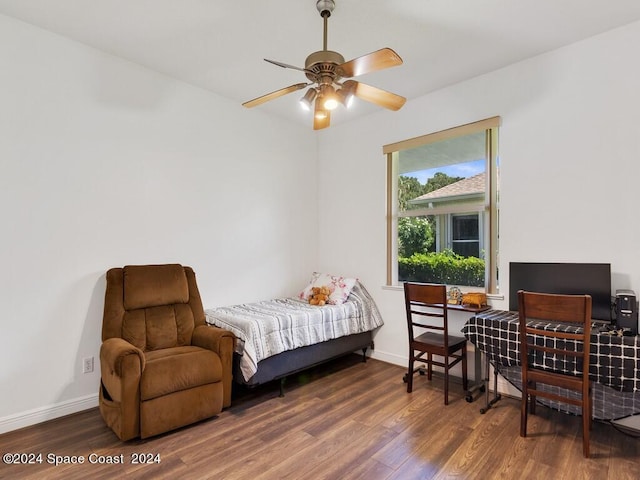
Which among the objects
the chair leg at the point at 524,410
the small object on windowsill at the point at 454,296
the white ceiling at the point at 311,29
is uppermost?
the white ceiling at the point at 311,29

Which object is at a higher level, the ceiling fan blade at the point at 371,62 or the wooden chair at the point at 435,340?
the ceiling fan blade at the point at 371,62

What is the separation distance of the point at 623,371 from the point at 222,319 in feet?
9.33

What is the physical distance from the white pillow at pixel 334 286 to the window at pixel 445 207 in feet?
1.57

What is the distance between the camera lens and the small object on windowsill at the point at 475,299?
3.11 meters

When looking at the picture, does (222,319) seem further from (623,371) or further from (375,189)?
(623,371)

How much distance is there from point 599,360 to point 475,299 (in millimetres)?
1034

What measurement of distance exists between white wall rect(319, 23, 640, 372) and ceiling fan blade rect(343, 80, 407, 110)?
40.3 inches

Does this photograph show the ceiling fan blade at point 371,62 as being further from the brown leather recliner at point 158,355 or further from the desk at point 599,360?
the brown leather recliner at point 158,355

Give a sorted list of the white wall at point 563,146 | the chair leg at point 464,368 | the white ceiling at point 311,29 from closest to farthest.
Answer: the white ceiling at point 311,29, the white wall at point 563,146, the chair leg at point 464,368

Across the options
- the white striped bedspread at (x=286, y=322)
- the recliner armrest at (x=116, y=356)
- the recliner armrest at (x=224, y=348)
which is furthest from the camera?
the white striped bedspread at (x=286, y=322)

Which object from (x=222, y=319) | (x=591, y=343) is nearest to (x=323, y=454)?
(x=222, y=319)

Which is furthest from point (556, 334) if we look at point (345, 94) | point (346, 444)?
point (345, 94)

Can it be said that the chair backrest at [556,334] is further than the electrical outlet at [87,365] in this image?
No

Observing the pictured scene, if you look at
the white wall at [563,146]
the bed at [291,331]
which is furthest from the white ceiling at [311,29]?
the bed at [291,331]
